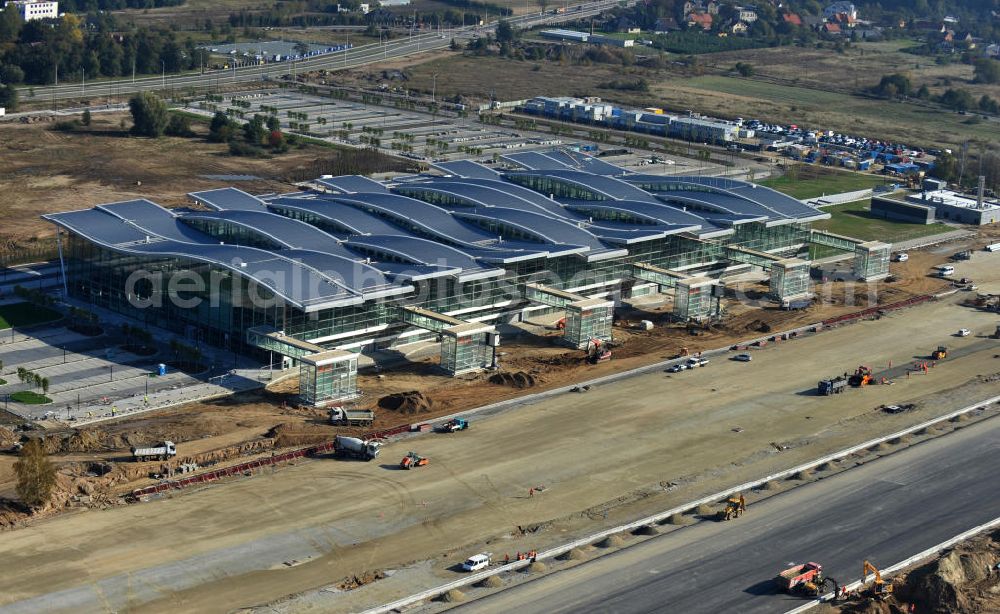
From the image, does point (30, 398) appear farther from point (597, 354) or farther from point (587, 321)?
point (587, 321)

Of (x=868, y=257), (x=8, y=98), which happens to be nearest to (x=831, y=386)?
(x=868, y=257)

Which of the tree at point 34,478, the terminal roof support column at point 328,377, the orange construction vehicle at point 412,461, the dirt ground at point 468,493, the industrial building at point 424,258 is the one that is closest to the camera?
the dirt ground at point 468,493

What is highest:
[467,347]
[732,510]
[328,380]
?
[467,347]

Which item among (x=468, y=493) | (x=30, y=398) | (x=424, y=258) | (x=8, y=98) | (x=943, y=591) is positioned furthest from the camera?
(x=8, y=98)

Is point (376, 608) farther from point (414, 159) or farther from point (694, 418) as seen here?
point (414, 159)

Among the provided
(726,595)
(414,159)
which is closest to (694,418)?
(726,595)


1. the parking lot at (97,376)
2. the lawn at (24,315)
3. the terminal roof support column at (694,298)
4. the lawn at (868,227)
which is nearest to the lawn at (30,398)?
the parking lot at (97,376)

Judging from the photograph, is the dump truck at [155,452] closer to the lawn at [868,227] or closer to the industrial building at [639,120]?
the lawn at [868,227]
